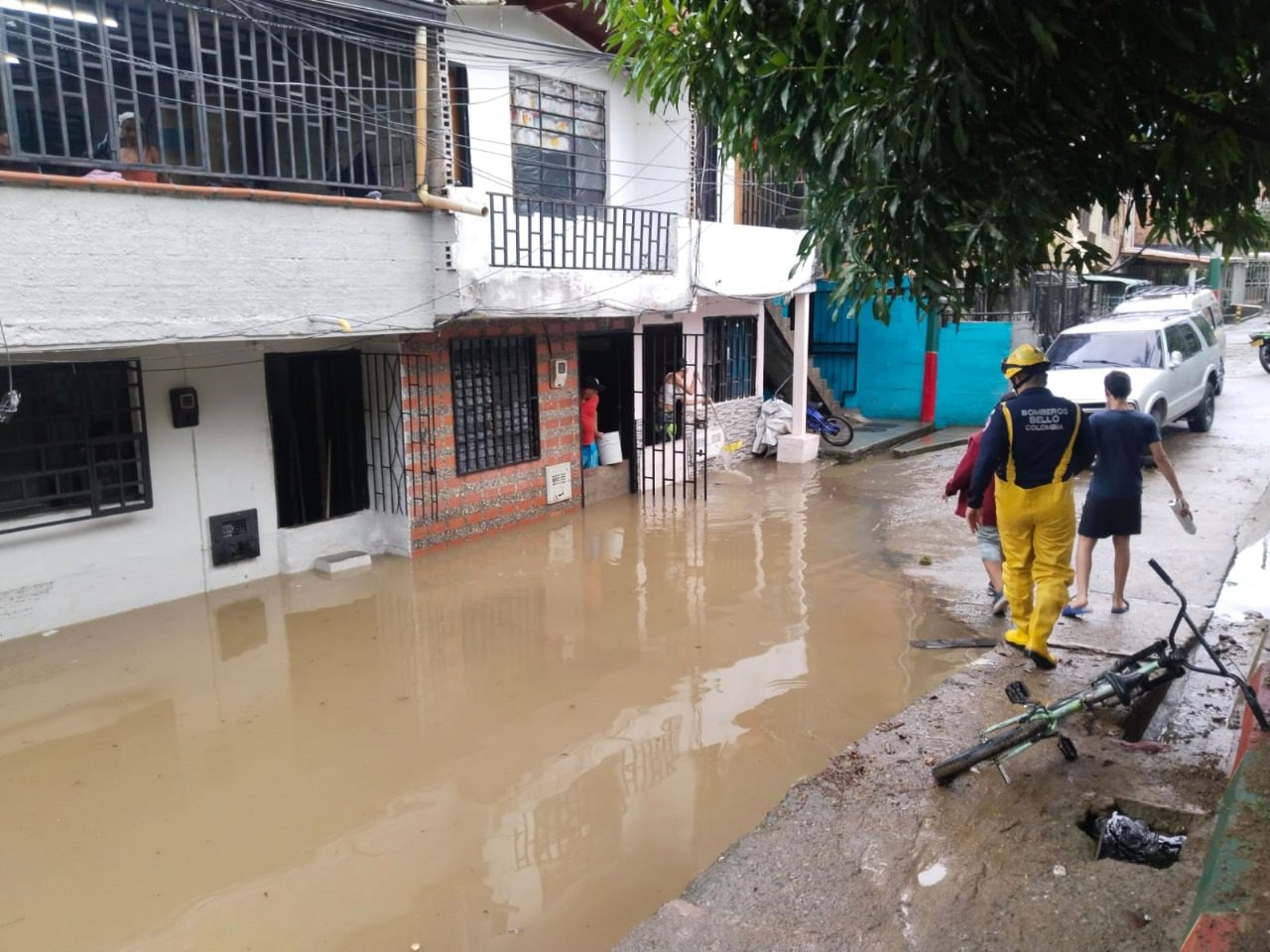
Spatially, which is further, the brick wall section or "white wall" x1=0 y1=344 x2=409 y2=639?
the brick wall section

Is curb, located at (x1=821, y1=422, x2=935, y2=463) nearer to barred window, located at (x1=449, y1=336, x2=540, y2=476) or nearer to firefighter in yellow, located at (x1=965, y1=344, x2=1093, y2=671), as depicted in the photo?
Answer: barred window, located at (x1=449, y1=336, x2=540, y2=476)

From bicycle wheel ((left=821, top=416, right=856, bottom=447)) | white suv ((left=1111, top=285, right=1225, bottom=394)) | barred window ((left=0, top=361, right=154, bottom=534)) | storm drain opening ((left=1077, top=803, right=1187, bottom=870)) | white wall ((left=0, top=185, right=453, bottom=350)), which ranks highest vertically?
white wall ((left=0, top=185, right=453, bottom=350))

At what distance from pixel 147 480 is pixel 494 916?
17.2 feet

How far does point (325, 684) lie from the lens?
6660 millimetres

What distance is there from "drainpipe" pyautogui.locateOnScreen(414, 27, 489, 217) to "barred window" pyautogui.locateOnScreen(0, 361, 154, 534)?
9.10 feet

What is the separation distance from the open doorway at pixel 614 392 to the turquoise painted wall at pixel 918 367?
545 cm

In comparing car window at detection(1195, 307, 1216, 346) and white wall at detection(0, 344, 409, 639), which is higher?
car window at detection(1195, 307, 1216, 346)

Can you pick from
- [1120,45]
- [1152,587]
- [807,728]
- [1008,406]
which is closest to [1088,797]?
[807,728]

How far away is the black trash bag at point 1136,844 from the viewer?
403cm

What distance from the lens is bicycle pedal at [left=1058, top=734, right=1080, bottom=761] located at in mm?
4522

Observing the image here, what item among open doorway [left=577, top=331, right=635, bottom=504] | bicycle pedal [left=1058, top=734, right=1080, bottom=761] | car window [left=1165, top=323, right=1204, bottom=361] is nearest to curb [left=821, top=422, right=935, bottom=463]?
open doorway [left=577, top=331, right=635, bottom=504]

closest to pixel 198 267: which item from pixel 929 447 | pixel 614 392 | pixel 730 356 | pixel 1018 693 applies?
Answer: pixel 1018 693

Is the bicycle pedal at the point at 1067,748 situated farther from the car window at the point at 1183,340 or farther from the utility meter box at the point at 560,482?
the car window at the point at 1183,340

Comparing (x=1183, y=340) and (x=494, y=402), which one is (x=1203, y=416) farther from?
(x=494, y=402)
